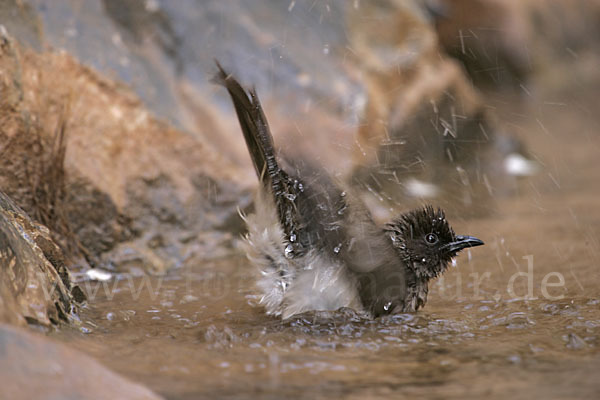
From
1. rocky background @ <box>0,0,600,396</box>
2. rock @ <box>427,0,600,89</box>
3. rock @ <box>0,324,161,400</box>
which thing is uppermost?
rock @ <box>427,0,600,89</box>

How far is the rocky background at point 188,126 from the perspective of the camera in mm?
4617

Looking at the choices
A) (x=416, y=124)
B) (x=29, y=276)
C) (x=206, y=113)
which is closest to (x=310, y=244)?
(x=29, y=276)

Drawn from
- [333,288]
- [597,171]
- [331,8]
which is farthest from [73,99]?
[597,171]

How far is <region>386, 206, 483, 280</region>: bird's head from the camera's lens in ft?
14.4

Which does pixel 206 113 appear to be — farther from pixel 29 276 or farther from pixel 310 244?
pixel 29 276

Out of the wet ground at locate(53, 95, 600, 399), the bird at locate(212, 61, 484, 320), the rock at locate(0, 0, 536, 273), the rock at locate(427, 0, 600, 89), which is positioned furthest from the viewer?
the rock at locate(427, 0, 600, 89)

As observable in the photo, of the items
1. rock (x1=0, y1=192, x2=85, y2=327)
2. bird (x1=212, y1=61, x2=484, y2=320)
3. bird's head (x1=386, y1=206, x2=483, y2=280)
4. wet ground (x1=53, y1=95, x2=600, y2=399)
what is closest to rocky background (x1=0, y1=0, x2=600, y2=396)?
rock (x1=0, y1=192, x2=85, y2=327)

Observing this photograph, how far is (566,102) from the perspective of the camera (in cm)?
1209

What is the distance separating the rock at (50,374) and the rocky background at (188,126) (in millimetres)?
446

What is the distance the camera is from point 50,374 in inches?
85.3

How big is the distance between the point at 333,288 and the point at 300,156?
794mm

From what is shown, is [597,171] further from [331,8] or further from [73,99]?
[73,99]

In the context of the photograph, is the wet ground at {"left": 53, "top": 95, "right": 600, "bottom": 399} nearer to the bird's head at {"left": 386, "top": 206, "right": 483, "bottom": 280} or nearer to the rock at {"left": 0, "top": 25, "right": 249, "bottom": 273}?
the bird's head at {"left": 386, "top": 206, "right": 483, "bottom": 280}

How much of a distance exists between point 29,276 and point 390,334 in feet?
5.62
